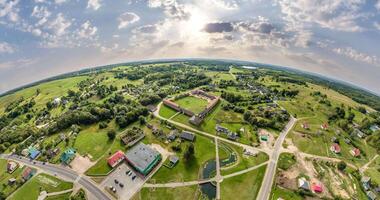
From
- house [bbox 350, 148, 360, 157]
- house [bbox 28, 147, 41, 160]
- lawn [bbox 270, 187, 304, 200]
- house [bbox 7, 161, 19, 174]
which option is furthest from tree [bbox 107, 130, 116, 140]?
house [bbox 350, 148, 360, 157]

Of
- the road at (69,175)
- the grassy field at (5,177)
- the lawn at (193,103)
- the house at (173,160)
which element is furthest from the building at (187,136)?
the grassy field at (5,177)

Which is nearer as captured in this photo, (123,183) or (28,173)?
(123,183)

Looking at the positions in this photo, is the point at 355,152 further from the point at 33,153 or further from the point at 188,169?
the point at 33,153

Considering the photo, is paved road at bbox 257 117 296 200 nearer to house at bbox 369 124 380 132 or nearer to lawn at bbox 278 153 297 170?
lawn at bbox 278 153 297 170


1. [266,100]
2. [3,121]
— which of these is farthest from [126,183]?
[3,121]

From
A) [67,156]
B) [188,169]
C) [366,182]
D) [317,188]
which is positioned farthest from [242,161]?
[67,156]

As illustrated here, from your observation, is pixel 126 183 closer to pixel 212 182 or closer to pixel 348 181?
pixel 212 182
